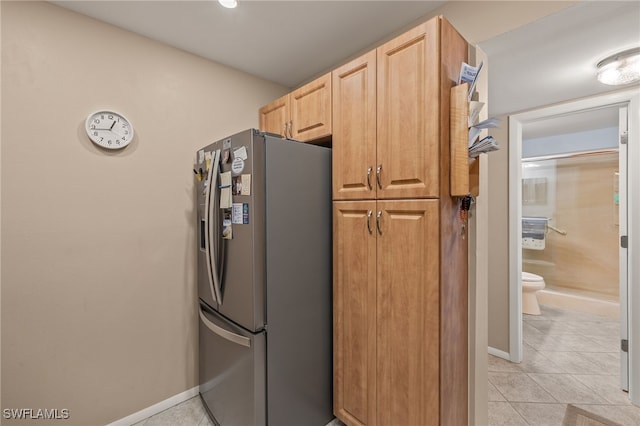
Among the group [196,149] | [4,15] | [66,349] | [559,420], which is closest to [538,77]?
[559,420]

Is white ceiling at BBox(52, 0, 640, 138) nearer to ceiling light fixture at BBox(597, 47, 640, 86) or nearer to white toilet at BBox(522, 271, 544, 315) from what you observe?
ceiling light fixture at BBox(597, 47, 640, 86)

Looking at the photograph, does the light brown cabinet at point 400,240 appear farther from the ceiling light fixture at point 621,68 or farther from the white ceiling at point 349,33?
the ceiling light fixture at point 621,68

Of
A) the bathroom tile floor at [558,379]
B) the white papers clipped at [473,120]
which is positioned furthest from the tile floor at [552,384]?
the white papers clipped at [473,120]

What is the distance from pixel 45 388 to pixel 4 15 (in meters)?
2.09

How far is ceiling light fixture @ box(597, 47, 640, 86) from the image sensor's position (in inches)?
67.2

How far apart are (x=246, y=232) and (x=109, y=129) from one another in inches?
47.2

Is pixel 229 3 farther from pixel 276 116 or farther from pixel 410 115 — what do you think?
pixel 410 115

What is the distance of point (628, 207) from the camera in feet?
6.69

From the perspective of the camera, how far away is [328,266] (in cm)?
179

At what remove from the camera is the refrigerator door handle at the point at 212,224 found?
166cm

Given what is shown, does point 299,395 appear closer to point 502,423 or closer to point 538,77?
point 502,423

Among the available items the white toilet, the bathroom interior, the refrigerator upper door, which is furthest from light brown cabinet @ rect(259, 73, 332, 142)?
the white toilet

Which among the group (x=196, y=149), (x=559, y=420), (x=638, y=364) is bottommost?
(x=559, y=420)

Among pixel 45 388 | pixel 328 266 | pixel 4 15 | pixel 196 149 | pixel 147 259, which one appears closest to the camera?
pixel 4 15
